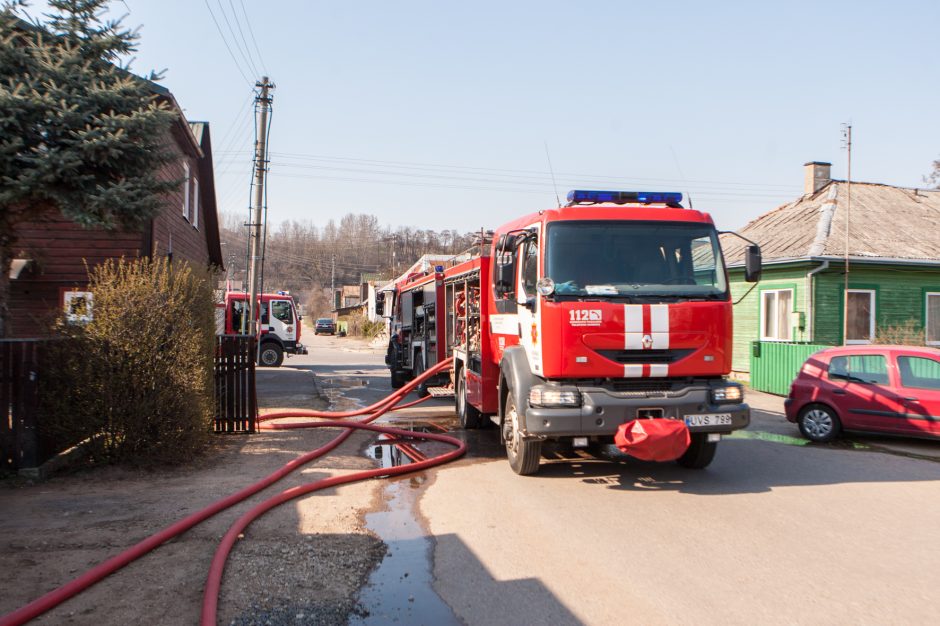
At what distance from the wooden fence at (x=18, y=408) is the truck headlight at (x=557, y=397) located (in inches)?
Result: 193

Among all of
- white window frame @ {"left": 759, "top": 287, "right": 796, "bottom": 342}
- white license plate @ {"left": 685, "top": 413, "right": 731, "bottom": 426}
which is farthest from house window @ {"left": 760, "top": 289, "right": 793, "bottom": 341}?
white license plate @ {"left": 685, "top": 413, "right": 731, "bottom": 426}

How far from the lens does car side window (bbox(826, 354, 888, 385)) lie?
33.1 feet

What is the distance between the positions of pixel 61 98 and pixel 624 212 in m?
6.49

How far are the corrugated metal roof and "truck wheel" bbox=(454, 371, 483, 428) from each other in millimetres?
10889

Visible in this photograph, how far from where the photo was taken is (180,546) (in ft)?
17.3

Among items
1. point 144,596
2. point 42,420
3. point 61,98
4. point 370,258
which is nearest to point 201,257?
point 61,98

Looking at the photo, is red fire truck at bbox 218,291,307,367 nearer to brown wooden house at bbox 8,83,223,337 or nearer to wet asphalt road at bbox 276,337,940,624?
brown wooden house at bbox 8,83,223,337

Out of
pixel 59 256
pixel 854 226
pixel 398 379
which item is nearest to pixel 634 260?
pixel 398 379

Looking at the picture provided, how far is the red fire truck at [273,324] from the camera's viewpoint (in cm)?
2672

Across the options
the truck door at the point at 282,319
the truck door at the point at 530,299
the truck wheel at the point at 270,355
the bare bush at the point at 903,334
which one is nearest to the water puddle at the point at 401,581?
the truck door at the point at 530,299

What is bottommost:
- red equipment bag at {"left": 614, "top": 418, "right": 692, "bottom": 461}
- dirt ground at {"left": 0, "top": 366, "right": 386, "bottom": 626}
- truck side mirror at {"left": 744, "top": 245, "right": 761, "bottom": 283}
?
dirt ground at {"left": 0, "top": 366, "right": 386, "bottom": 626}

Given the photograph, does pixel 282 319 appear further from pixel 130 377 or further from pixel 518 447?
pixel 518 447

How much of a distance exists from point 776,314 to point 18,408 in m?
17.9

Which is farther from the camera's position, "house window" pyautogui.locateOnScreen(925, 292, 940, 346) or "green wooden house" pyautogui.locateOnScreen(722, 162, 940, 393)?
"house window" pyautogui.locateOnScreen(925, 292, 940, 346)
